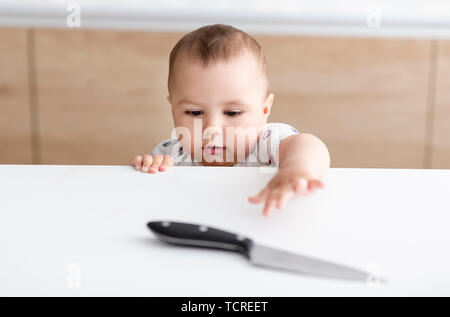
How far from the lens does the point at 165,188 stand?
0.72 meters

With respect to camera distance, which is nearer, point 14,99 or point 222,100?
point 222,100

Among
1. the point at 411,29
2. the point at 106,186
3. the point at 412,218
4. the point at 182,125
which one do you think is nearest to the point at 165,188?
the point at 106,186

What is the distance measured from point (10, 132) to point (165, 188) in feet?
6.20

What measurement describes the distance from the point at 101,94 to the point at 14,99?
1.22ft

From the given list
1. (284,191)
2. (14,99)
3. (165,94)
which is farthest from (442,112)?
(284,191)

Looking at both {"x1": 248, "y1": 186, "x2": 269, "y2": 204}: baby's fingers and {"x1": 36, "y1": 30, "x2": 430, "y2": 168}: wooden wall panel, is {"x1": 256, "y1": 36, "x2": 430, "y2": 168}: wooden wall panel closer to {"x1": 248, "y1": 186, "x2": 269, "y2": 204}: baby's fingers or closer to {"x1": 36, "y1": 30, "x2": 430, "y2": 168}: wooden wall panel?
{"x1": 36, "y1": 30, "x2": 430, "y2": 168}: wooden wall panel

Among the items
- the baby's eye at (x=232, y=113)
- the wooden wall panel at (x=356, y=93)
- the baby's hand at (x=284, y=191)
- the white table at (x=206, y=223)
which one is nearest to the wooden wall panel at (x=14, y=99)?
the wooden wall panel at (x=356, y=93)

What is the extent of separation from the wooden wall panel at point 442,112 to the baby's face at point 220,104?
1.40m

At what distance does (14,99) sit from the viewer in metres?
2.38

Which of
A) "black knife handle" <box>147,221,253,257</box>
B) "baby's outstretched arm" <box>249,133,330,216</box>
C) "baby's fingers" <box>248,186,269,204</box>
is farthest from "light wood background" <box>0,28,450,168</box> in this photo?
"black knife handle" <box>147,221,253,257</box>

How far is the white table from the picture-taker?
1.58 ft

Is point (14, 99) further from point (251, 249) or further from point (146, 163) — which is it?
point (251, 249)

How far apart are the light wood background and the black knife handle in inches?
68.1
